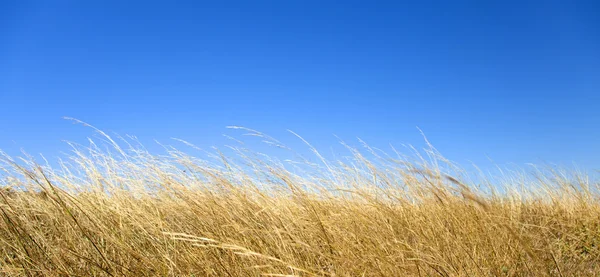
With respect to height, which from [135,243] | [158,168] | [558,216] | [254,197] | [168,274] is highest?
[558,216]

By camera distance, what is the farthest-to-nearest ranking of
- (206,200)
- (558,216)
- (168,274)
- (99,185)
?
(558,216) → (99,185) → (206,200) → (168,274)

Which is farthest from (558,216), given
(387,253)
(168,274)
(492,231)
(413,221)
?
(168,274)

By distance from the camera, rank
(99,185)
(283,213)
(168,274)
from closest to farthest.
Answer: (168,274), (283,213), (99,185)

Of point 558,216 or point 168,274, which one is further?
point 558,216

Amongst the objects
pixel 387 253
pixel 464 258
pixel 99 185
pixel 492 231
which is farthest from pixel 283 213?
pixel 99 185

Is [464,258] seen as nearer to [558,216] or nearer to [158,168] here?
[158,168]

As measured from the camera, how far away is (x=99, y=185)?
331 centimetres

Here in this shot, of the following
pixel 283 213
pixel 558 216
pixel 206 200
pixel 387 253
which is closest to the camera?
pixel 387 253

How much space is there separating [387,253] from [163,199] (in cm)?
185

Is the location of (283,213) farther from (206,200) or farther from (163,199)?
(163,199)

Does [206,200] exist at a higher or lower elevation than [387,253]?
higher

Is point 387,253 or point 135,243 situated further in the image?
point 135,243

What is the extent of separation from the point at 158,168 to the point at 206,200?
733mm

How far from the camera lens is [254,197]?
10.0ft
